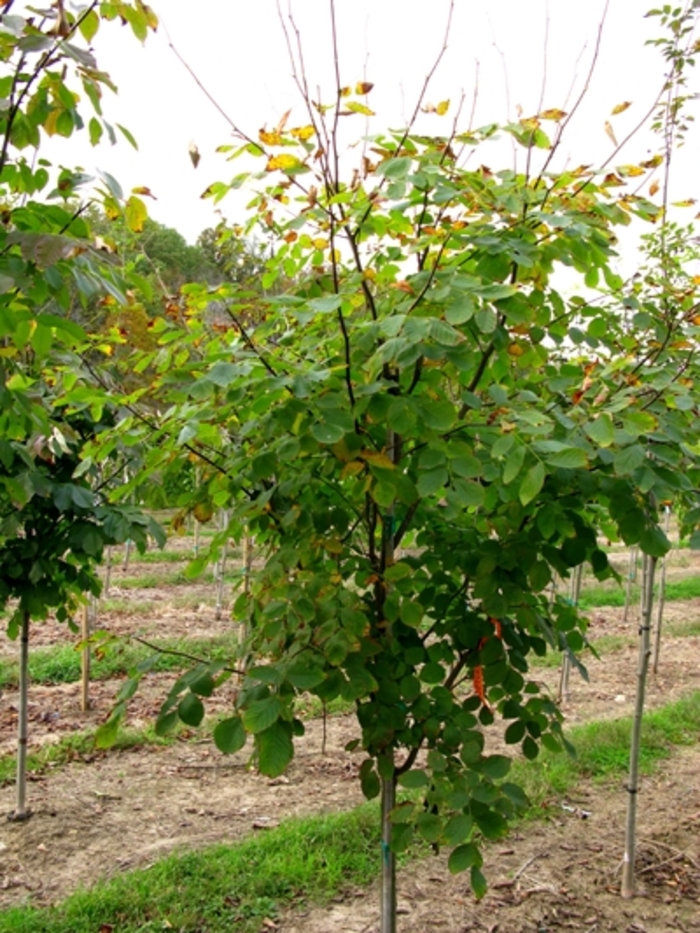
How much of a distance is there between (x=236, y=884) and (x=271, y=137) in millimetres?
3233

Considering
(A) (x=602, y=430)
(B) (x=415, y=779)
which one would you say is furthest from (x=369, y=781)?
(A) (x=602, y=430)

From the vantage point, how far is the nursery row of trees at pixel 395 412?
1.58 meters

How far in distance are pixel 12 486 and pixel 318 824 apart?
2818 millimetres

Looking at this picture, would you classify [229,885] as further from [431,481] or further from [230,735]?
[431,481]

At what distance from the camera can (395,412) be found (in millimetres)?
1668

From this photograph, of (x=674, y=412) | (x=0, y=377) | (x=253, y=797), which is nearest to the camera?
(x=0, y=377)

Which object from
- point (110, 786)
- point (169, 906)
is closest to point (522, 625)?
point (169, 906)

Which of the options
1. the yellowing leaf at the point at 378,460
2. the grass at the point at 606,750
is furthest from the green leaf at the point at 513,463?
the grass at the point at 606,750

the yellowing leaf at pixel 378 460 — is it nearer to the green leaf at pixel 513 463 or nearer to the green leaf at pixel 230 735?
the green leaf at pixel 513 463

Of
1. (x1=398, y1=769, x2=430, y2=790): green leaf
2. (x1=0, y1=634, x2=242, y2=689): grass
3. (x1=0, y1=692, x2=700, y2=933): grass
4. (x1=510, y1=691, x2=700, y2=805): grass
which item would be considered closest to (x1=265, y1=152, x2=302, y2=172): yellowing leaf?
(x1=398, y1=769, x2=430, y2=790): green leaf

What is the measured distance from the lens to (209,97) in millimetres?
1865

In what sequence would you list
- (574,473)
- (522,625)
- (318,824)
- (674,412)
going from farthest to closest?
(318,824) < (522,625) < (674,412) < (574,473)

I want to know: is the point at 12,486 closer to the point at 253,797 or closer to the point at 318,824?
the point at 318,824

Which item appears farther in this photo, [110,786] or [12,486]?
[110,786]
